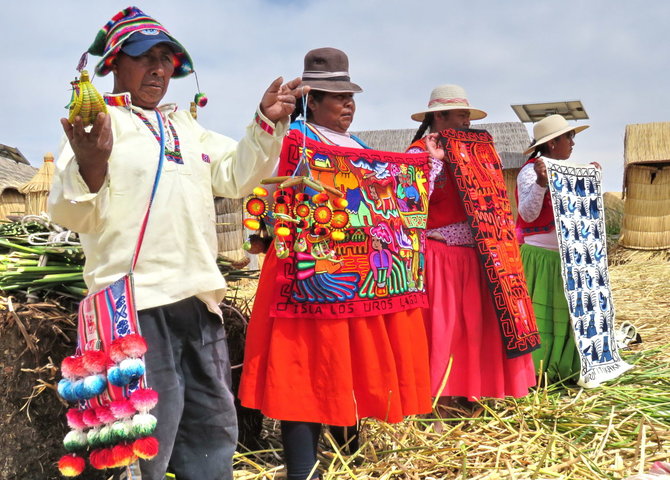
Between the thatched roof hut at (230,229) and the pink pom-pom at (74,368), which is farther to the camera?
the thatched roof hut at (230,229)

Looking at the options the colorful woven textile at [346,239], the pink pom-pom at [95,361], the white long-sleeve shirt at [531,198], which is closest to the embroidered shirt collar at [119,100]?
the colorful woven textile at [346,239]

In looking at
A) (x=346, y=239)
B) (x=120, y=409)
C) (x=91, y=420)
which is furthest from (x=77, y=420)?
(x=346, y=239)

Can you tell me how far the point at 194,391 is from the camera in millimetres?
2408

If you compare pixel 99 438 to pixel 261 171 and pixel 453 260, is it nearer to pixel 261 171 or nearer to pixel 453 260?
pixel 261 171

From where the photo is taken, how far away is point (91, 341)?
6.93ft

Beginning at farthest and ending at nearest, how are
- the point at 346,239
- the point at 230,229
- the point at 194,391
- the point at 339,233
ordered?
the point at 230,229
the point at 346,239
the point at 339,233
the point at 194,391

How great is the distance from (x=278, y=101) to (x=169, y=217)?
1.82ft

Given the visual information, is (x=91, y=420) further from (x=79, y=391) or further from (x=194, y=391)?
(x=194, y=391)

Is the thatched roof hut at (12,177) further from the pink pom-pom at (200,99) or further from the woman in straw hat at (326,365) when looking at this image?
the pink pom-pom at (200,99)

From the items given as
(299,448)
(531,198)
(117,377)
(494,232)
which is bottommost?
(299,448)

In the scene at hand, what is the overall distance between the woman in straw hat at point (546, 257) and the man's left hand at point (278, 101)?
9.18 feet

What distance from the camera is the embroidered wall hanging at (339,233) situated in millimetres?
2803

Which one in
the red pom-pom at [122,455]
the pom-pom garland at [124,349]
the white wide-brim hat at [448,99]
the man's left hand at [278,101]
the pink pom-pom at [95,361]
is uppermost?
the white wide-brim hat at [448,99]

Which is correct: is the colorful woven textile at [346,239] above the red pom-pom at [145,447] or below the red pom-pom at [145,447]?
above
